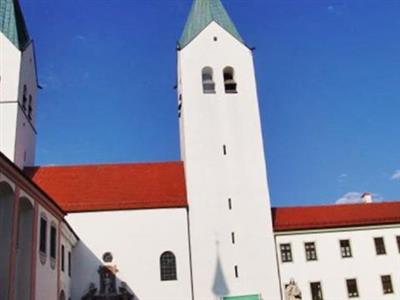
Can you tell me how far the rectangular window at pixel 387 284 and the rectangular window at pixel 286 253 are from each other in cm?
551

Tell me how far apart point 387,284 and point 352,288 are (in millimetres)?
2156

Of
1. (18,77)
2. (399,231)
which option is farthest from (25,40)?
(399,231)

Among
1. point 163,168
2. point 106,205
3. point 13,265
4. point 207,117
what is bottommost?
point 13,265

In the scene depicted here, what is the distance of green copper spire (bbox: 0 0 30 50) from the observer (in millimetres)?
31672

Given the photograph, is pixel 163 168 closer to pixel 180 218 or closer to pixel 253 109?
pixel 180 218

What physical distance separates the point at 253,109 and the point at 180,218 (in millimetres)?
8300

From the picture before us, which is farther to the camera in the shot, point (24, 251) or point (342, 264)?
point (342, 264)

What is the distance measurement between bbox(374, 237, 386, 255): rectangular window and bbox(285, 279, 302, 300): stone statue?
5.73m

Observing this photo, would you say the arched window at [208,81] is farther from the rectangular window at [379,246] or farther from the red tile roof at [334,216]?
the rectangular window at [379,246]

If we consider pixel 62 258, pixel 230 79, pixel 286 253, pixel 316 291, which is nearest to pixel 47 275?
pixel 62 258

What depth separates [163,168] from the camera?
31953 millimetres

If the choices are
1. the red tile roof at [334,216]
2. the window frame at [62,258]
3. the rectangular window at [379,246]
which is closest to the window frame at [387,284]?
the rectangular window at [379,246]

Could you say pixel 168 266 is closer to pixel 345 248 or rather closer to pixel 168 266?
pixel 168 266

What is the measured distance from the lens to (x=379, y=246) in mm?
29875
